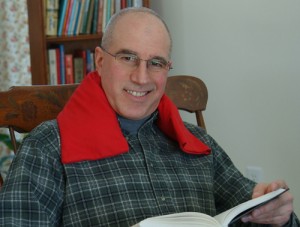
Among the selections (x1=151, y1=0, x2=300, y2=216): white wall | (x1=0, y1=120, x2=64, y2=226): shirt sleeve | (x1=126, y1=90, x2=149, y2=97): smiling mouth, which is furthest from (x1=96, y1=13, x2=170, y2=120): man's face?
(x1=151, y1=0, x2=300, y2=216): white wall

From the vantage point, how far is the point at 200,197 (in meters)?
1.30

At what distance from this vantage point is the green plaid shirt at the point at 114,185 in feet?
3.47

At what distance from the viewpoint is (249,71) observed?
2.07m

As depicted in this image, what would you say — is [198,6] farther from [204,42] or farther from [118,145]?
[118,145]

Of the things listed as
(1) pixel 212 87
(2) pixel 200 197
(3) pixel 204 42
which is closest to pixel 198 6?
(3) pixel 204 42

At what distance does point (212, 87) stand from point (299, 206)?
0.65 m

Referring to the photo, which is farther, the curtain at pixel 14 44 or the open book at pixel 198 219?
the curtain at pixel 14 44

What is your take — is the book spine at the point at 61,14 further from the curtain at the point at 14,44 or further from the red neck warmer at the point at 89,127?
the red neck warmer at the point at 89,127

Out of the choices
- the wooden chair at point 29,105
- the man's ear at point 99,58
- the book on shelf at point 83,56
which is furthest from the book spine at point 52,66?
the man's ear at point 99,58

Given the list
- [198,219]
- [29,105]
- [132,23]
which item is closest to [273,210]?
[198,219]

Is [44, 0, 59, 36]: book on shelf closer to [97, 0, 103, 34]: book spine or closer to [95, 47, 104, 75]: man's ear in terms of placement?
[97, 0, 103, 34]: book spine

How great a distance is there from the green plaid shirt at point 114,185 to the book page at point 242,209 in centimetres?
24

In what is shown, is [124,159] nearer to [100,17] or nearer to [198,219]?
[198,219]

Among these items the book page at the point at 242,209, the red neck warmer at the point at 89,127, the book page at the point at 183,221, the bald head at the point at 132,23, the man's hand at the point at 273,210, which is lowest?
the man's hand at the point at 273,210
